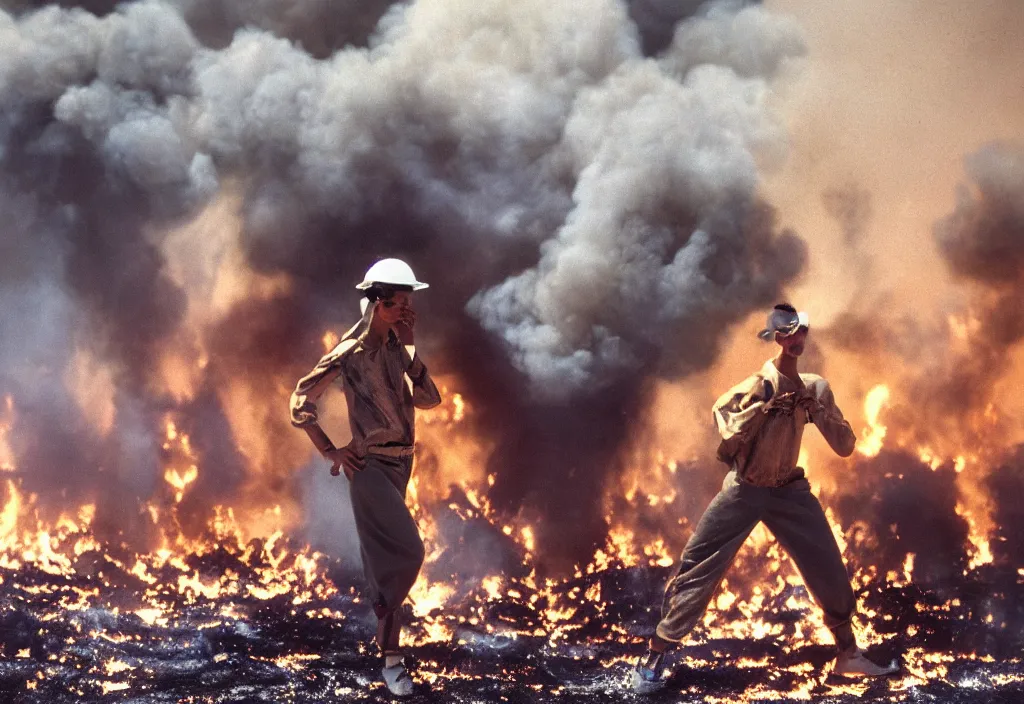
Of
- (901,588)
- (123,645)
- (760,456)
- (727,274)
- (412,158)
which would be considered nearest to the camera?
(760,456)

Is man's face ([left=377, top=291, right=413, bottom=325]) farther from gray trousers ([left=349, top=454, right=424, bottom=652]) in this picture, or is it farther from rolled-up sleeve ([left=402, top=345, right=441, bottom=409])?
gray trousers ([left=349, top=454, right=424, bottom=652])

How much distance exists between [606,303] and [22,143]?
658cm

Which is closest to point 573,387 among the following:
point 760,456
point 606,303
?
point 606,303

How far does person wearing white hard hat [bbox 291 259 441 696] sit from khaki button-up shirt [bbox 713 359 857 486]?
2.11 meters

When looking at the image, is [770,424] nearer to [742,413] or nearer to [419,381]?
[742,413]

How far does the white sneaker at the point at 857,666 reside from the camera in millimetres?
6312

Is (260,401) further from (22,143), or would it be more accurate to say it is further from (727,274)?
(727,274)

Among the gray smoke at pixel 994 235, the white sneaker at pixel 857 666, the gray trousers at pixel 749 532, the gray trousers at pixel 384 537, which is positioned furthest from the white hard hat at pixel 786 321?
the gray smoke at pixel 994 235

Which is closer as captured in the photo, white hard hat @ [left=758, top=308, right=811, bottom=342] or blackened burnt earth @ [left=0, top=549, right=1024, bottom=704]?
white hard hat @ [left=758, top=308, right=811, bottom=342]

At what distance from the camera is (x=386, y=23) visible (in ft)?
32.7

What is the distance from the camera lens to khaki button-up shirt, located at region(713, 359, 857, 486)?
6.00 metres

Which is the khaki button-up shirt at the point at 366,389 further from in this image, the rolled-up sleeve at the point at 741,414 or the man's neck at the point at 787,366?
the man's neck at the point at 787,366

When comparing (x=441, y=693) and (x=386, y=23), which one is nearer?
(x=441, y=693)

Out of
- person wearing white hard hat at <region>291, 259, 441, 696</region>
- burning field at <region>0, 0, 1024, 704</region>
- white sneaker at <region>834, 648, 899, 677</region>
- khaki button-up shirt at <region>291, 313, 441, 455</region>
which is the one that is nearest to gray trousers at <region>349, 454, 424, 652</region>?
person wearing white hard hat at <region>291, 259, 441, 696</region>
